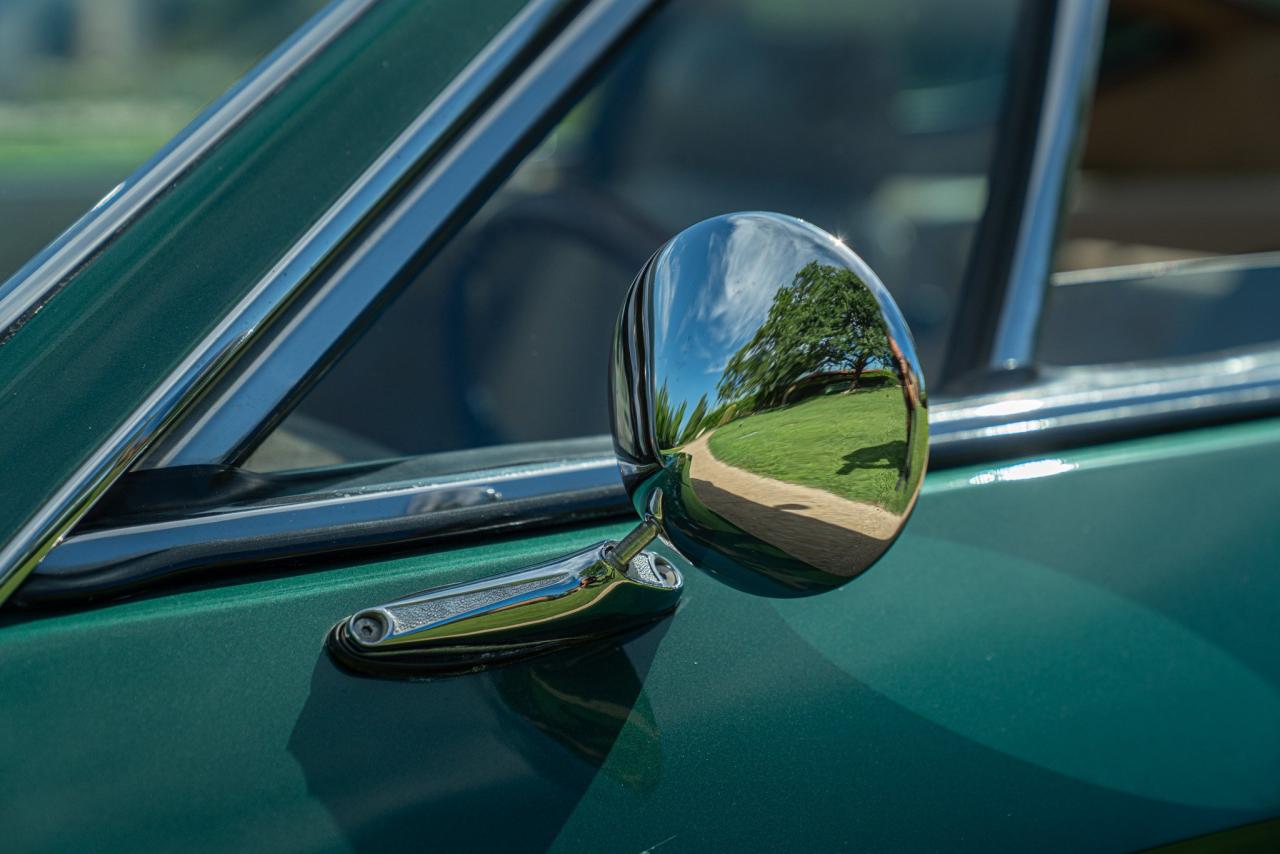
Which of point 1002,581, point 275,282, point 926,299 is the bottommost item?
point 926,299

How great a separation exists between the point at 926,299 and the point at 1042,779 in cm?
131

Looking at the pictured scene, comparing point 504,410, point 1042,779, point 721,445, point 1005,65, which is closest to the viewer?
point 721,445

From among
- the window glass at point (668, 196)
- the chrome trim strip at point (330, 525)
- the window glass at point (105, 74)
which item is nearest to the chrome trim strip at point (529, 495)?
the chrome trim strip at point (330, 525)

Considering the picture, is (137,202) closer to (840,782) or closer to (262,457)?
(262,457)

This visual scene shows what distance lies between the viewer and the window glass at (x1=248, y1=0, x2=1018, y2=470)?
1.24 m

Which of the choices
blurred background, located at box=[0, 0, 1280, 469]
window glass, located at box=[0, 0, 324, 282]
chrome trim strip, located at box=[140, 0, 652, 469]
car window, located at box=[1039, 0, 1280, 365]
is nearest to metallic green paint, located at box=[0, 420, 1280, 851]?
chrome trim strip, located at box=[140, 0, 652, 469]

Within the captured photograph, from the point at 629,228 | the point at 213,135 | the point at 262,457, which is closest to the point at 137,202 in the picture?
the point at 213,135

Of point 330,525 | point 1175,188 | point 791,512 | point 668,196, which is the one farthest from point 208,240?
point 1175,188

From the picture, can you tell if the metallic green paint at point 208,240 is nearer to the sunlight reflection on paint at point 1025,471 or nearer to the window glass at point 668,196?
the window glass at point 668,196

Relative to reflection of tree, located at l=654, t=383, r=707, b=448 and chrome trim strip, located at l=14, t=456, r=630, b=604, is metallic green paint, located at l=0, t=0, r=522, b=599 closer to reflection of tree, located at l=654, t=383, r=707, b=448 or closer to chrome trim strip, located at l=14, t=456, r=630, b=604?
chrome trim strip, located at l=14, t=456, r=630, b=604

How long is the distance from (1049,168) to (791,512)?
2.47 ft

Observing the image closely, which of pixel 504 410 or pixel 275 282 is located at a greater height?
pixel 275 282

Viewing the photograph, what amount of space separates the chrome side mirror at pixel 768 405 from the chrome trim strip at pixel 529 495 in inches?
7.0

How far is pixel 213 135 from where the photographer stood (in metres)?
0.84
